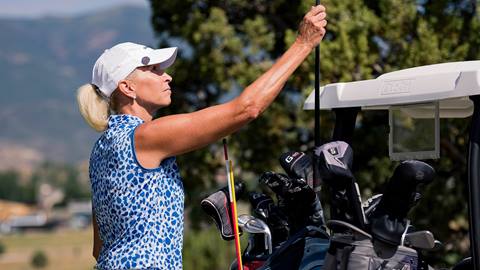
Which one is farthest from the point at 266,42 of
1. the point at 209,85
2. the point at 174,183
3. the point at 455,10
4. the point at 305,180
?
the point at 174,183

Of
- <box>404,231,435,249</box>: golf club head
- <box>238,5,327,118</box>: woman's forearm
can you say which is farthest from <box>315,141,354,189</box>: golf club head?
<box>238,5,327,118</box>: woman's forearm

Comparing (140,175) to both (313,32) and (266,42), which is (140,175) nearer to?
(313,32)

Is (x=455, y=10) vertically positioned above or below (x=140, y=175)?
above

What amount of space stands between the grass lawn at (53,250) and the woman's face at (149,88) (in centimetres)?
6399

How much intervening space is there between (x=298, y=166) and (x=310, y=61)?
829 cm

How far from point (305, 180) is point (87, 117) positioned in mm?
1169

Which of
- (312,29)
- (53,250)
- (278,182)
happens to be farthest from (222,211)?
(53,250)

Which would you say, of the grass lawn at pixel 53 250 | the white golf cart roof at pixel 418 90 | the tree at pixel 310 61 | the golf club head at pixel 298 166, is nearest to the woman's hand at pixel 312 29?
the white golf cart roof at pixel 418 90

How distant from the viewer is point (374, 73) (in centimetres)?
1389

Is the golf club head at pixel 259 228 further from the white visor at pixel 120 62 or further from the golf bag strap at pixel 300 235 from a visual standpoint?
the white visor at pixel 120 62

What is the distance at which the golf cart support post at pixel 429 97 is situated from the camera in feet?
12.5

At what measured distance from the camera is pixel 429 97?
13.4 ft

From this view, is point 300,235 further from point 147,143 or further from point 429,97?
point 147,143

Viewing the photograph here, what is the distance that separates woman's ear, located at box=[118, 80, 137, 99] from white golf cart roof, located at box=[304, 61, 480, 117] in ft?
3.96
